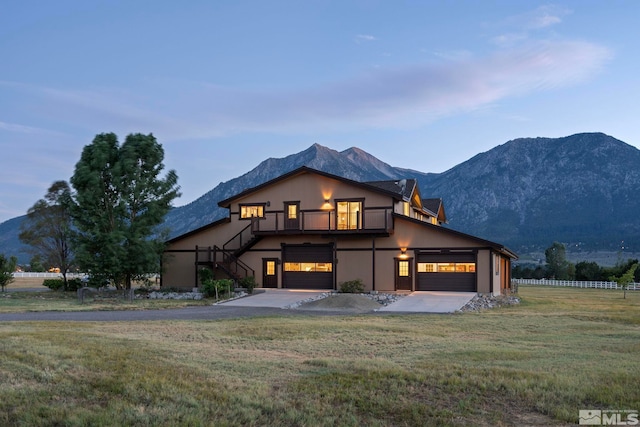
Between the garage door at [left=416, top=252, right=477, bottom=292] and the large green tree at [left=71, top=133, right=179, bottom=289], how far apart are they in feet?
52.6

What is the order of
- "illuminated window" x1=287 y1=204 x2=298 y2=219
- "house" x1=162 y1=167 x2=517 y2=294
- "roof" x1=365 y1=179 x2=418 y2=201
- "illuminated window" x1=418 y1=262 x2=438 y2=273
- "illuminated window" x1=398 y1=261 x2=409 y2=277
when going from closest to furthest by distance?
"house" x1=162 y1=167 x2=517 y2=294
"illuminated window" x1=418 y1=262 x2=438 y2=273
"illuminated window" x1=398 y1=261 x2=409 y2=277
"illuminated window" x1=287 y1=204 x2=298 y2=219
"roof" x1=365 y1=179 x2=418 y2=201

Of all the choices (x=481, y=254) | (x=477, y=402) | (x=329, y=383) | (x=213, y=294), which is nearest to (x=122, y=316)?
(x=213, y=294)

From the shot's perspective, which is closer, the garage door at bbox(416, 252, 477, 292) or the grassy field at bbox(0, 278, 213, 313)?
the grassy field at bbox(0, 278, 213, 313)

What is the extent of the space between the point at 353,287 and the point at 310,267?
4.11 metres

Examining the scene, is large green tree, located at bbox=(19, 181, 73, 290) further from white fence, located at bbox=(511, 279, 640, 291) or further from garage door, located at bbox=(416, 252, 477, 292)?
white fence, located at bbox=(511, 279, 640, 291)

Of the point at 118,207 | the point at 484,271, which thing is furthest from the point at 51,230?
the point at 484,271

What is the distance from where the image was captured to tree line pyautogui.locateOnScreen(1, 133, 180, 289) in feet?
112

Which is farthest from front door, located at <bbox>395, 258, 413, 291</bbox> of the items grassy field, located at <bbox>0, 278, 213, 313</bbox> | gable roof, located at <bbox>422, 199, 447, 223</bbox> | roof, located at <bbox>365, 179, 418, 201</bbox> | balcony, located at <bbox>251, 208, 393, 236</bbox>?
gable roof, located at <bbox>422, 199, 447, 223</bbox>

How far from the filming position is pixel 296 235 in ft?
118

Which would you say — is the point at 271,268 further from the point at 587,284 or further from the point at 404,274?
the point at 587,284

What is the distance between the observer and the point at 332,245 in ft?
116

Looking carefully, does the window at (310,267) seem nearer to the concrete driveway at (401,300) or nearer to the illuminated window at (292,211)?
the concrete driveway at (401,300)

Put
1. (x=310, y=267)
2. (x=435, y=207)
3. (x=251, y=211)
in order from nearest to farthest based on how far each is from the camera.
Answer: (x=310, y=267) < (x=251, y=211) < (x=435, y=207)

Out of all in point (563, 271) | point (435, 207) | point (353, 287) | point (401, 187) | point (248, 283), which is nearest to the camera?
point (353, 287)
